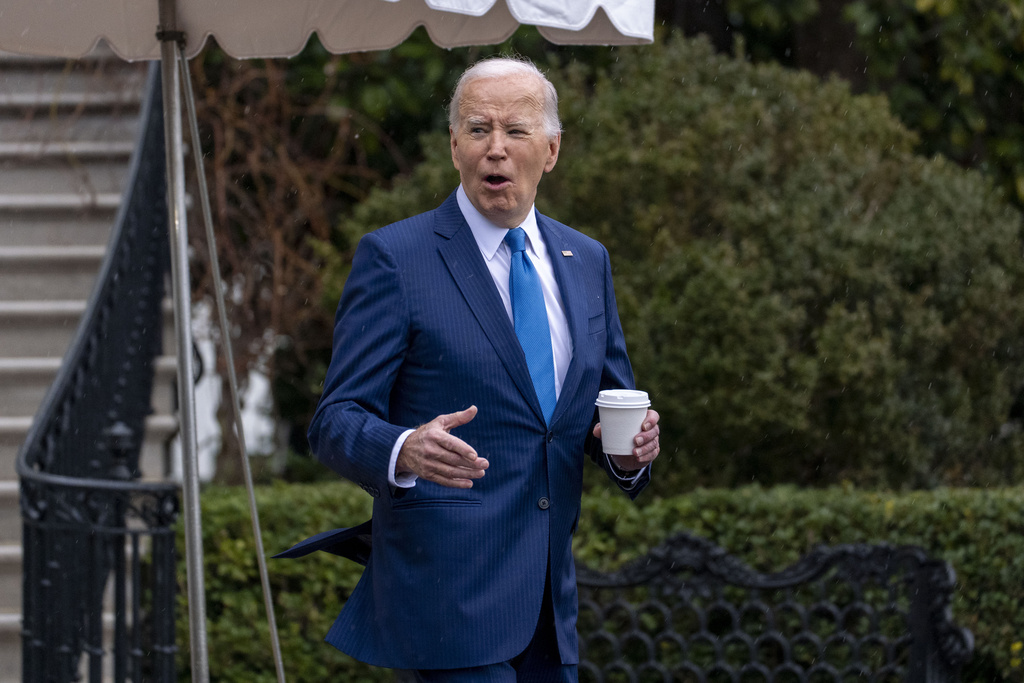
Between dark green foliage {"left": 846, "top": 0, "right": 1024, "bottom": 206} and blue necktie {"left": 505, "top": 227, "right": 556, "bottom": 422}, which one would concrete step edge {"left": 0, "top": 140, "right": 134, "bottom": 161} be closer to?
dark green foliage {"left": 846, "top": 0, "right": 1024, "bottom": 206}

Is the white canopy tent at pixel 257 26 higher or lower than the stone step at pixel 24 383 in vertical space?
higher

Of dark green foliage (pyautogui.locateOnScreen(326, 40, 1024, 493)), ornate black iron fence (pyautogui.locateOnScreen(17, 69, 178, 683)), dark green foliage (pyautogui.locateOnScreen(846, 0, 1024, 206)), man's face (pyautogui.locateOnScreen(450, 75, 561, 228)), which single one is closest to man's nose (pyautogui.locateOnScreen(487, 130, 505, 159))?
man's face (pyautogui.locateOnScreen(450, 75, 561, 228))

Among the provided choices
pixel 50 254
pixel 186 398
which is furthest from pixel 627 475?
pixel 50 254

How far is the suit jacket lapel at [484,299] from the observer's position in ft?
7.80

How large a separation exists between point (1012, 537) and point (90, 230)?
5.32 metres

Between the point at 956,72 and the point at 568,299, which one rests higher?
the point at 956,72

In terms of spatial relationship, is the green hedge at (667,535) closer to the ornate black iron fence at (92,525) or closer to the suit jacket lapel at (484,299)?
the ornate black iron fence at (92,525)

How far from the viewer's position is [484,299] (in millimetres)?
2404

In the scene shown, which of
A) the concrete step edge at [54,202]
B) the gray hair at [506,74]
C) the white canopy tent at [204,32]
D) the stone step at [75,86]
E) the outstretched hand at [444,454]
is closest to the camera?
the outstretched hand at [444,454]

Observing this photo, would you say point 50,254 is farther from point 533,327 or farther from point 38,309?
point 533,327

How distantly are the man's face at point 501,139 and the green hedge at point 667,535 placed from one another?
112 inches

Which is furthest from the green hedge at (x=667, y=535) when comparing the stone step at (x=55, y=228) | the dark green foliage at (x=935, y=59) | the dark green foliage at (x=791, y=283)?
the dark green foliage at (x=935, y=59)

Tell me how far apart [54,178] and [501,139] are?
5522 millimetres

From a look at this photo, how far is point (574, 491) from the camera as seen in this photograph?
2.52 metres
